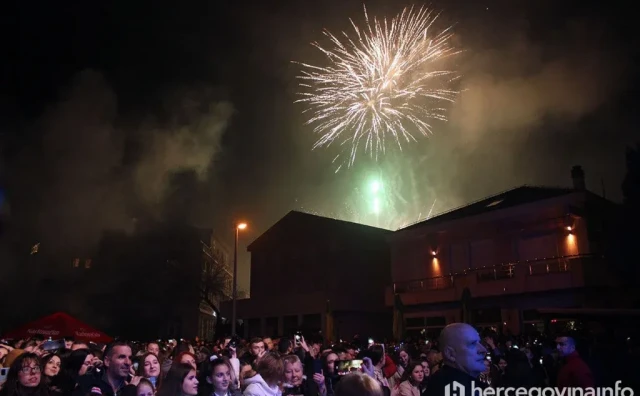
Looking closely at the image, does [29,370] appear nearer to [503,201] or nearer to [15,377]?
[15,377]

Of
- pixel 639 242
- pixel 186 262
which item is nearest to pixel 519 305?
pixel 639 242

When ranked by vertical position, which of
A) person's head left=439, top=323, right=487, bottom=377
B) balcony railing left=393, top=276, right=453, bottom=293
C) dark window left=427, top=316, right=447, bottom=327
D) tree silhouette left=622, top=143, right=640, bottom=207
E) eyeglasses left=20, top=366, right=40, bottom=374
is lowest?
eyeglasses left=20, top=366, right=40, bottom=374

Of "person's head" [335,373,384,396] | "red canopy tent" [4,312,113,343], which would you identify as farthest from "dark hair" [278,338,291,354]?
"red canopy tent" [4,312,113,343]

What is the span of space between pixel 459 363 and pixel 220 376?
107 inches

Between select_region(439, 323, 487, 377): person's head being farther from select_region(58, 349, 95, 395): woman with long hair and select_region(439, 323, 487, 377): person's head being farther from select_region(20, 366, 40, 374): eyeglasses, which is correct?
select_region(58, 349, 95, 395): woman with long hair

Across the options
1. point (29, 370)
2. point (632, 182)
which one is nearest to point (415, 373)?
point (29, 370)

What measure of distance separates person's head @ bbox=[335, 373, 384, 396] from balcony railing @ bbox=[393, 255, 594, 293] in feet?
73.1

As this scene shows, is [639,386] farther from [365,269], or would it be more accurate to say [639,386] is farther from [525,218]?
[365,269]

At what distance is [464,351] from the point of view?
4.12 m

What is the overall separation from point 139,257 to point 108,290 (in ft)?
11.8

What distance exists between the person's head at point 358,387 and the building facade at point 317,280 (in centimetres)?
2934

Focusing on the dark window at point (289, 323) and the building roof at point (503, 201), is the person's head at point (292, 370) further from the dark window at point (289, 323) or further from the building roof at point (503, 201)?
the dark window at point (289, 323)

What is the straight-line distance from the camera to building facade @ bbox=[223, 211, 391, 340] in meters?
33.8

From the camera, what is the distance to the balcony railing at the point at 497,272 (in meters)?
23.6
